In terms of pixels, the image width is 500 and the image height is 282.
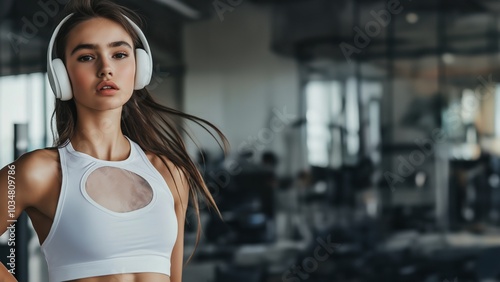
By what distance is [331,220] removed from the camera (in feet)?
13.4

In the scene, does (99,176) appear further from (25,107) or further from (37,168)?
(25,107)

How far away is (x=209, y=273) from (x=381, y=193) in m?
1.00

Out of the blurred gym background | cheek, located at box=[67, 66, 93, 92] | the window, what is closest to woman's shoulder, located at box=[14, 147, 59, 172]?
cheek, located at box=[67, 66, 93, 92]

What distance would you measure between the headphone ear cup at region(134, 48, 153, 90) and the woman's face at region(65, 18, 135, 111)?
0.06 feet

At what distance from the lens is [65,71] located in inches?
44.8

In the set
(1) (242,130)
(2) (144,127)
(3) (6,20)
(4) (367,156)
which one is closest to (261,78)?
(1) (242,130)

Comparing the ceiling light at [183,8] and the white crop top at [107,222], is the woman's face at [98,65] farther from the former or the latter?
the ceiling light at [183,8]

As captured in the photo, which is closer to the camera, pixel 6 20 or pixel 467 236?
pixel 6 20

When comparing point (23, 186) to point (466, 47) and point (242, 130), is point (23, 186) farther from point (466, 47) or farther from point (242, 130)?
point (466, 47)

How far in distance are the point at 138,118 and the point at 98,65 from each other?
0.17 meters

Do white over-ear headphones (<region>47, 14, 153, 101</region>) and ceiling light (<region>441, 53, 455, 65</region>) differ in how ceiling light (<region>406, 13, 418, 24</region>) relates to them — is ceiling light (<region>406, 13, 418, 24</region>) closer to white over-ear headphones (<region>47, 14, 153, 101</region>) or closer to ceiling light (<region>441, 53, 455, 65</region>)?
ceiling light (<region>441, 53, 455, 65</region>)

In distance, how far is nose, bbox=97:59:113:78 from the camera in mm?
1118

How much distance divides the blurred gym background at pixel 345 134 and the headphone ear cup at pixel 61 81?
2.77 meters

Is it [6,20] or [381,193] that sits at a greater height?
[6,20]
